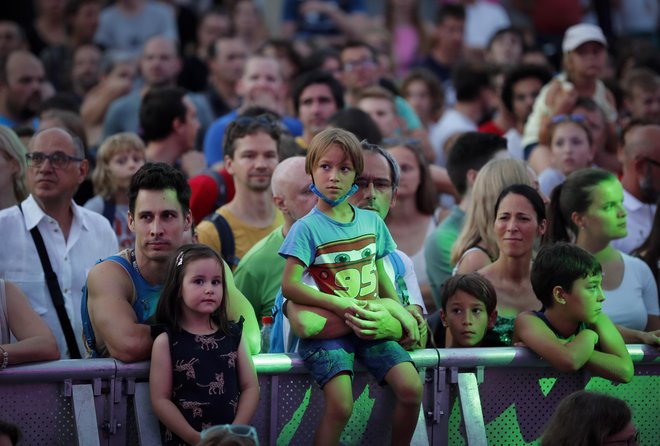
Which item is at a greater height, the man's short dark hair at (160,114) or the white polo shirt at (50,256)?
the man's short dark hair at (160,114)

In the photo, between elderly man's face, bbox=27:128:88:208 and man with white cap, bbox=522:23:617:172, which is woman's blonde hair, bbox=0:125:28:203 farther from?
man with white cap, bbox=522:23:617:172

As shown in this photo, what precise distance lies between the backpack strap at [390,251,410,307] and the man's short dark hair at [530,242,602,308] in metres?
0.63

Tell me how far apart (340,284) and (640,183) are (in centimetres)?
370

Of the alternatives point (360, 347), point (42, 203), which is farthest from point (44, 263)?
point (360, 347)

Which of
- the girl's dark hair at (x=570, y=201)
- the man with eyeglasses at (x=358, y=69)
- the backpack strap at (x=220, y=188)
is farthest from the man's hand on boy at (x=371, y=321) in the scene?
the man with eyeglasses at (x=358, y=69)

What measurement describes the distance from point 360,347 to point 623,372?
4.28ft

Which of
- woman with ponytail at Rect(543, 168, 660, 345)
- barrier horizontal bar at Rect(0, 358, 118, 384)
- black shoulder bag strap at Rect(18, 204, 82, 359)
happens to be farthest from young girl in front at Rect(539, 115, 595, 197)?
barrier horizontal bar at Rect(0, 358, 118, 384)

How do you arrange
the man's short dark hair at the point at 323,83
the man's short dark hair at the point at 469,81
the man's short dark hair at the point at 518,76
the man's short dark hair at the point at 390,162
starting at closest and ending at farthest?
1. the man's short dark hair at the point at 390,162
2. the man's short dark hair at the point at 323,83
3. the man's short dark hair at the point at 518,76
4. the man's short dark hair at the point at 469,81

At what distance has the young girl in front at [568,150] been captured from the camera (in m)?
8.49

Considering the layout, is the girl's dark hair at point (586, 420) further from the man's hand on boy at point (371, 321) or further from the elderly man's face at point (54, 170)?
the elderly man's face at point (54, 170)

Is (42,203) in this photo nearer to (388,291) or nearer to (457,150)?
(388,291)

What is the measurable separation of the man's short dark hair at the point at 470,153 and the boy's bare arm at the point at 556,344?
2176 mm

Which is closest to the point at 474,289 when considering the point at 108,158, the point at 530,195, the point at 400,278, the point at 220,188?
the point at 400,278

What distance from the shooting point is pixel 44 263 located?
6219 millimetres
